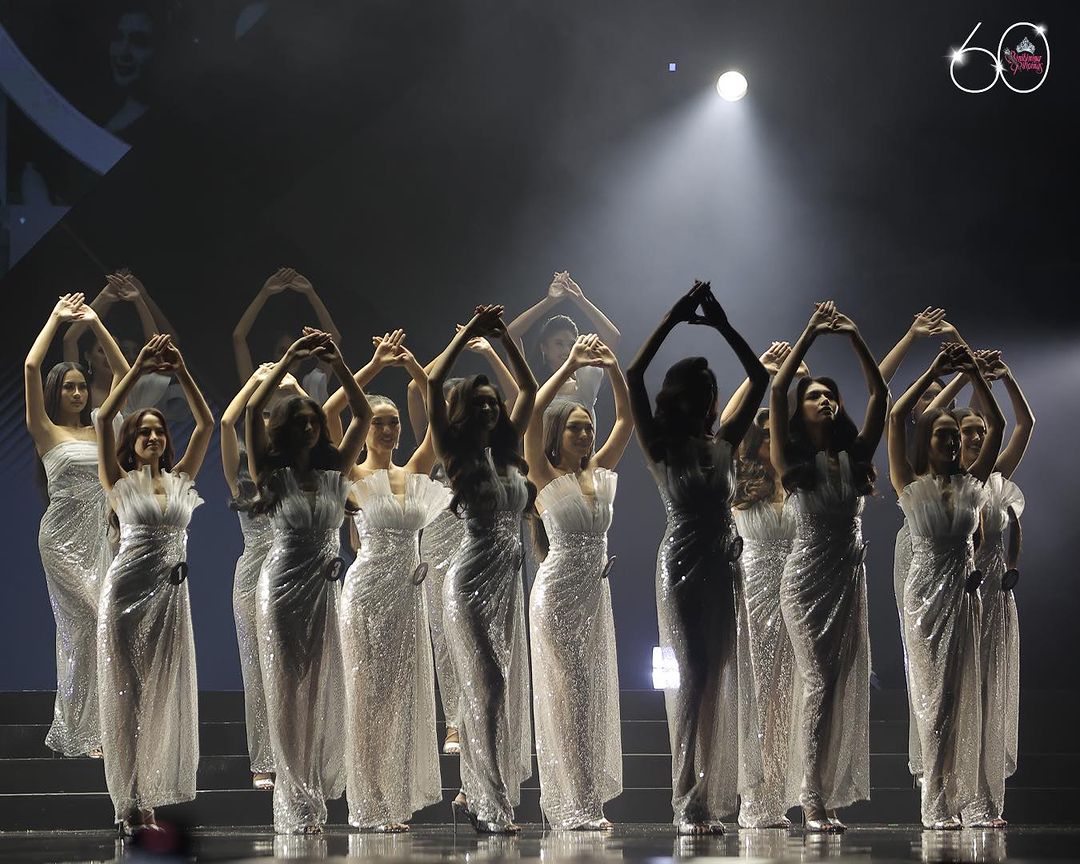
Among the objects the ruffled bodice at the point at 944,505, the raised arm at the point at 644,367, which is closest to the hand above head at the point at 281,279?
the raised arm at the point at 644,367

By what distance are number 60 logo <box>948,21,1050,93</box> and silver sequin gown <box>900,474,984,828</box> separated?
3.65 m

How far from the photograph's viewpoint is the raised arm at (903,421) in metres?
6.14

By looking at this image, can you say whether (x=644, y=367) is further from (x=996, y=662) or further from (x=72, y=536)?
(x=72, y=536)

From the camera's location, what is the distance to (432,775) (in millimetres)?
6332

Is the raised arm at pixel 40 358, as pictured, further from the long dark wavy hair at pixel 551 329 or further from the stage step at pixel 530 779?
the long dark wavy hair at pixel 551 329

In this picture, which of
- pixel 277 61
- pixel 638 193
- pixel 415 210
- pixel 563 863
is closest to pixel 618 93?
pixel 638 193

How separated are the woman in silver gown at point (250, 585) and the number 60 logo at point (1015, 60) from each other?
4306 mm

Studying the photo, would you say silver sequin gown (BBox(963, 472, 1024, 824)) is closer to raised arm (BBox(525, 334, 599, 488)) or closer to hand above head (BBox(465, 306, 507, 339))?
raised arm (BBox(525, 334, 599, 488))

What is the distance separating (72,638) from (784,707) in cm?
299

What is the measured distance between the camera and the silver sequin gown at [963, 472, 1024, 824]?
20.8ft

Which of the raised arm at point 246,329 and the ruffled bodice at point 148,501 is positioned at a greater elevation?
the raised arm at point 246,329

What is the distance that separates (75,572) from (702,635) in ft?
9.46

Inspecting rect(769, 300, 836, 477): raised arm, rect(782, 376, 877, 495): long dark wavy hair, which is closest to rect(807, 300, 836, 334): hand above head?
rect(769, 300, 836, 477): raised arm

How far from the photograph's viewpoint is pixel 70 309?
22.2 ft
